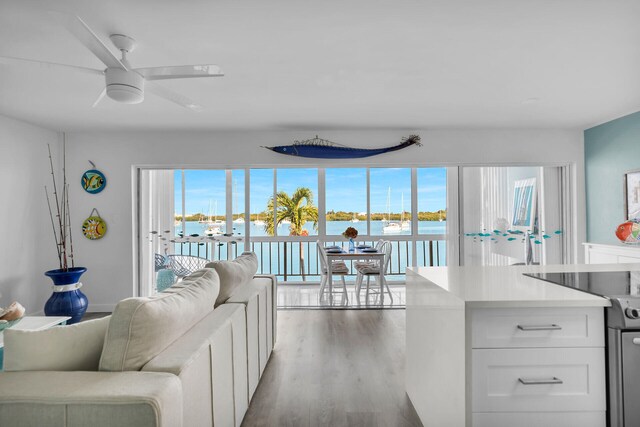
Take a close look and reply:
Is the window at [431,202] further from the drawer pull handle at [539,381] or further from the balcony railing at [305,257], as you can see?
the drawer pull handle at [539,381]

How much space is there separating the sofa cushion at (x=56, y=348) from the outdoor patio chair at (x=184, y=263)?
14.6 feet

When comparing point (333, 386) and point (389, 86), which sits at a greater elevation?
point (389, 86)

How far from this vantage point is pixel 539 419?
1498mm

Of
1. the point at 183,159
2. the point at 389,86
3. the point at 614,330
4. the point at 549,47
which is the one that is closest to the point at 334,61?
the point at 389,86

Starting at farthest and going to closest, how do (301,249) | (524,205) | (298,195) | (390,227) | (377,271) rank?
(301,249), (298,195), (390,227), (524,205), (377,271)

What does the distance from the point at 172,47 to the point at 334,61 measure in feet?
3.73

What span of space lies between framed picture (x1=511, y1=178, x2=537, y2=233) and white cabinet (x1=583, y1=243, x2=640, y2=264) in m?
0.96

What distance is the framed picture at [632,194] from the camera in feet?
14.0

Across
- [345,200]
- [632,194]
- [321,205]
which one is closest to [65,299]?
[321,205]

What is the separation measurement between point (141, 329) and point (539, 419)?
152 cm

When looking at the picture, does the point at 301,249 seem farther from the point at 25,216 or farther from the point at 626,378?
the point at 626,378

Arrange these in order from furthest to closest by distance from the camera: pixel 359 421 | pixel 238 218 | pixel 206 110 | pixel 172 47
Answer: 1. pixel 238 218
2. pixel 206 110
3. pixel 172 47
4. pixel 359 421

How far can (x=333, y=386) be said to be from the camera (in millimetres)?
2768

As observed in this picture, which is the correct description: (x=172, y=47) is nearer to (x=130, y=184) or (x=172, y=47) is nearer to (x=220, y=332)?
(x=220, y=332)
